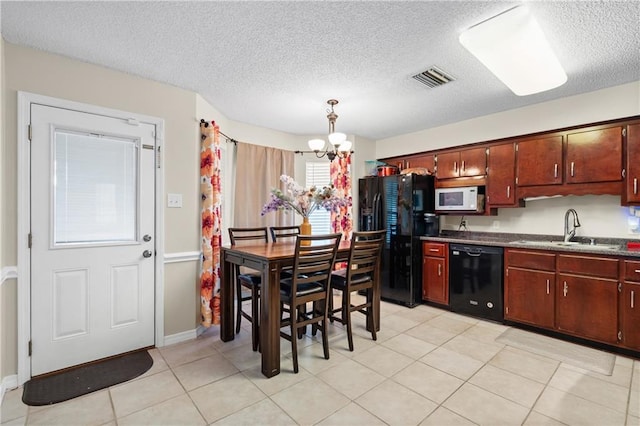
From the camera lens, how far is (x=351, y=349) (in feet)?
9.06

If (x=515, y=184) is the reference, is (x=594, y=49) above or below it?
above

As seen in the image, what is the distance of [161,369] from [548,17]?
12.2ft

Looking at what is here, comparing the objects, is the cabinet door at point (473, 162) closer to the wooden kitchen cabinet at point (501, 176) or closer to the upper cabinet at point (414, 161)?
the wooden kitchen cabinet at point (501, 176)

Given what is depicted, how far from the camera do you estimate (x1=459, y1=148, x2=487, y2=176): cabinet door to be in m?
3.86

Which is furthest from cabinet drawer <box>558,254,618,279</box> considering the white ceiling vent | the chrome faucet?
the white ceiling vent

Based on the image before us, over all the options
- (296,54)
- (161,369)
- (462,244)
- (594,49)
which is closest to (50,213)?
(161,369)

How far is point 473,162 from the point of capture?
3.95m

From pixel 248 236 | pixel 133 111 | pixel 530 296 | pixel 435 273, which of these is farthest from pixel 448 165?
pixel 133 111

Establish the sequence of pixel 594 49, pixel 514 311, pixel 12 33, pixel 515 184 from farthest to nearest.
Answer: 1. pixel 515 184
2. pixel 514 311
3. pixel 594 49
4. pixel 12 33

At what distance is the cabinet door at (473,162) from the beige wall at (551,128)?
160mm

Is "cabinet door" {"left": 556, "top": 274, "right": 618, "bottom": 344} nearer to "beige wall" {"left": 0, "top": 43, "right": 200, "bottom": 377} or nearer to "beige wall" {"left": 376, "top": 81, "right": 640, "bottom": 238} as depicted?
"beige wall" {"left": 376, "top": 81, "right": 640, "bottom": 238}

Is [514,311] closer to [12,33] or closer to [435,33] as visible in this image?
[435,33]

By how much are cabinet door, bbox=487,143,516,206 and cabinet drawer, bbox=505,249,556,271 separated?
648 mm

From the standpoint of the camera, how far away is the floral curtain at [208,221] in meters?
3.15
